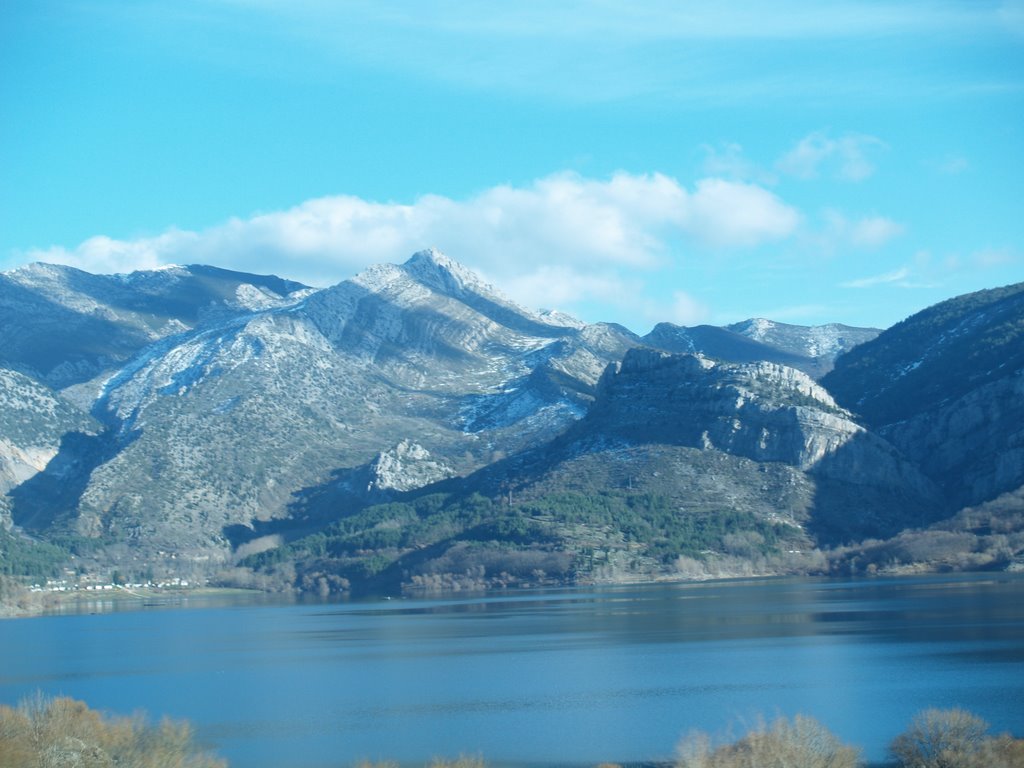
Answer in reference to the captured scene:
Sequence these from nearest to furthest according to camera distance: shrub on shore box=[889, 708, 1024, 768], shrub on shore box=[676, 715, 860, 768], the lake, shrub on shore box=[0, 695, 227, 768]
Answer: shrub on shore box=[889, 708, 1024, 768]
shrub on shore box=[676, 715, 860, 768]
shrub on shore box=[0, 695, 227, 768]
the lake

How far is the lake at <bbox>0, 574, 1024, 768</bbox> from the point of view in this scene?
78.2 m

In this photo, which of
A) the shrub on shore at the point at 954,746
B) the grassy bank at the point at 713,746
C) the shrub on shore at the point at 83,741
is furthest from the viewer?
the shrub on shore at the point at 83,741

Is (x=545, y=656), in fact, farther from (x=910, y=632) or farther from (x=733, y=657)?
(x=910, y=632)

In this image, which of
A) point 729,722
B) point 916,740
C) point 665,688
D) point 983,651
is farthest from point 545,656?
point 916,740

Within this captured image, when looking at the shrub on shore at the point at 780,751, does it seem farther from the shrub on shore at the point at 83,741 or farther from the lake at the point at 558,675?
the shrub on shore at the point at 83,741

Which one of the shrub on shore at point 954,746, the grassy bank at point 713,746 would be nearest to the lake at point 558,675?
the shrub on shore at point 954,746

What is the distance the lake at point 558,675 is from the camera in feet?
257

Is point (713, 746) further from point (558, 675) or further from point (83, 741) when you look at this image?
point (558, 675)

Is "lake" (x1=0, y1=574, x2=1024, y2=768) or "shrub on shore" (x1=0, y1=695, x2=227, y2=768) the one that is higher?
"shrub on shore" (x1=0, y1=695, x2=227, y2=768)

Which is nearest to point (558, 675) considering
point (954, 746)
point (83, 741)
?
point (83, 741)

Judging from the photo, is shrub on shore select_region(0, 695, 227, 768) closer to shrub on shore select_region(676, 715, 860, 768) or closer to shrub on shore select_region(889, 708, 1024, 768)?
shrub on shore select_region(676, 715, 860, 768)

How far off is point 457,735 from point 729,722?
15.8 m

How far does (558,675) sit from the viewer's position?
4176 inches

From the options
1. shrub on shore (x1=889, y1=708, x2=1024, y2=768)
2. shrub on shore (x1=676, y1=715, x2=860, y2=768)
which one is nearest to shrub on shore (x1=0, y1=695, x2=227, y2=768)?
shrub on shore (x1=676, y1=715, x2=860, y2=768)
